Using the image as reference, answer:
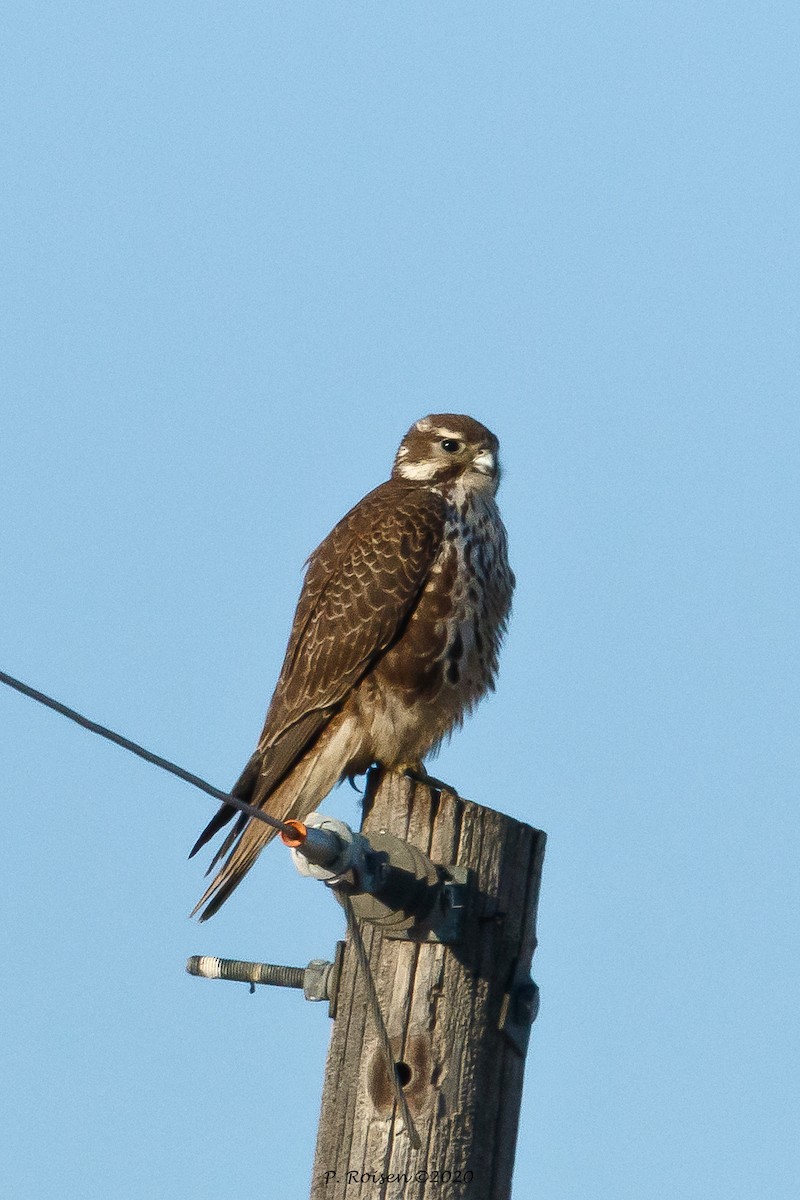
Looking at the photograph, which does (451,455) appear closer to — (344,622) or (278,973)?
(344,622)

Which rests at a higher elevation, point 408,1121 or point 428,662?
point 428,662

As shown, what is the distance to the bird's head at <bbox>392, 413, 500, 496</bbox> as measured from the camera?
607 cm

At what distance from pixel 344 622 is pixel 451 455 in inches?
37.5

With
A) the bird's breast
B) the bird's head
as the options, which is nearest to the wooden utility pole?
the bird's breast

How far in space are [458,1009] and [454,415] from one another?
3362 mm

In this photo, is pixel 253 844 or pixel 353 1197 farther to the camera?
pixel 253 844

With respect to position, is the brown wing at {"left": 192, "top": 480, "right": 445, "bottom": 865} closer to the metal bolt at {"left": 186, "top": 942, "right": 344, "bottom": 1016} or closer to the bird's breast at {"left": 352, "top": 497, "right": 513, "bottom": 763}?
the bird's breast at {"left": 352, "top": 497, "right": 513, "bottom": 763}

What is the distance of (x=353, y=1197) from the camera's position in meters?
3.22

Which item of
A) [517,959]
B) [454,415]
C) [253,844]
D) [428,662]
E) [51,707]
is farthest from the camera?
[454,415]

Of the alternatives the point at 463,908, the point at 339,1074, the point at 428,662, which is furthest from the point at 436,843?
the point at 428,662

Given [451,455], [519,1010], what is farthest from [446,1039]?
[451,455]

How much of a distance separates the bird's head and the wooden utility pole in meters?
2.65

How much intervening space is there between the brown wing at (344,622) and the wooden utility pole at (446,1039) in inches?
73.1

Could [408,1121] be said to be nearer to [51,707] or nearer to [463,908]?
[463,908]
